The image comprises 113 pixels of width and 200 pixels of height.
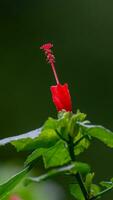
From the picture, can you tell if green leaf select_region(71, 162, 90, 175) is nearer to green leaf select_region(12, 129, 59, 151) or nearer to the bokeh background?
green leaf select_region(12, 129, 59, 151)

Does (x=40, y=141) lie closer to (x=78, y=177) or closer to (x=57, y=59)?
(x=78, y=177)

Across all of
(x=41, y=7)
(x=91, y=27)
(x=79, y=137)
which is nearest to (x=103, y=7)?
(x=91, y=27)

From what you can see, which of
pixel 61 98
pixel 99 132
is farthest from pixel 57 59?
pixel 99 132

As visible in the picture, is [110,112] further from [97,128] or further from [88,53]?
[97,128]

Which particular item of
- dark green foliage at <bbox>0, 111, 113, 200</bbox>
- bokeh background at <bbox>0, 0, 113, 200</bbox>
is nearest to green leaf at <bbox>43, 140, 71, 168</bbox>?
dark green foliage at <bbox>0, 111, 113, 200</bbox>

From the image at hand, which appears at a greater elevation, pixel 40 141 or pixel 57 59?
pixel 57 59

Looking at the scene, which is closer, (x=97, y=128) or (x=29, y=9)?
(x=97, y=128)

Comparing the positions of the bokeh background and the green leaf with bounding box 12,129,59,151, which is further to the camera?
the bokeh background
